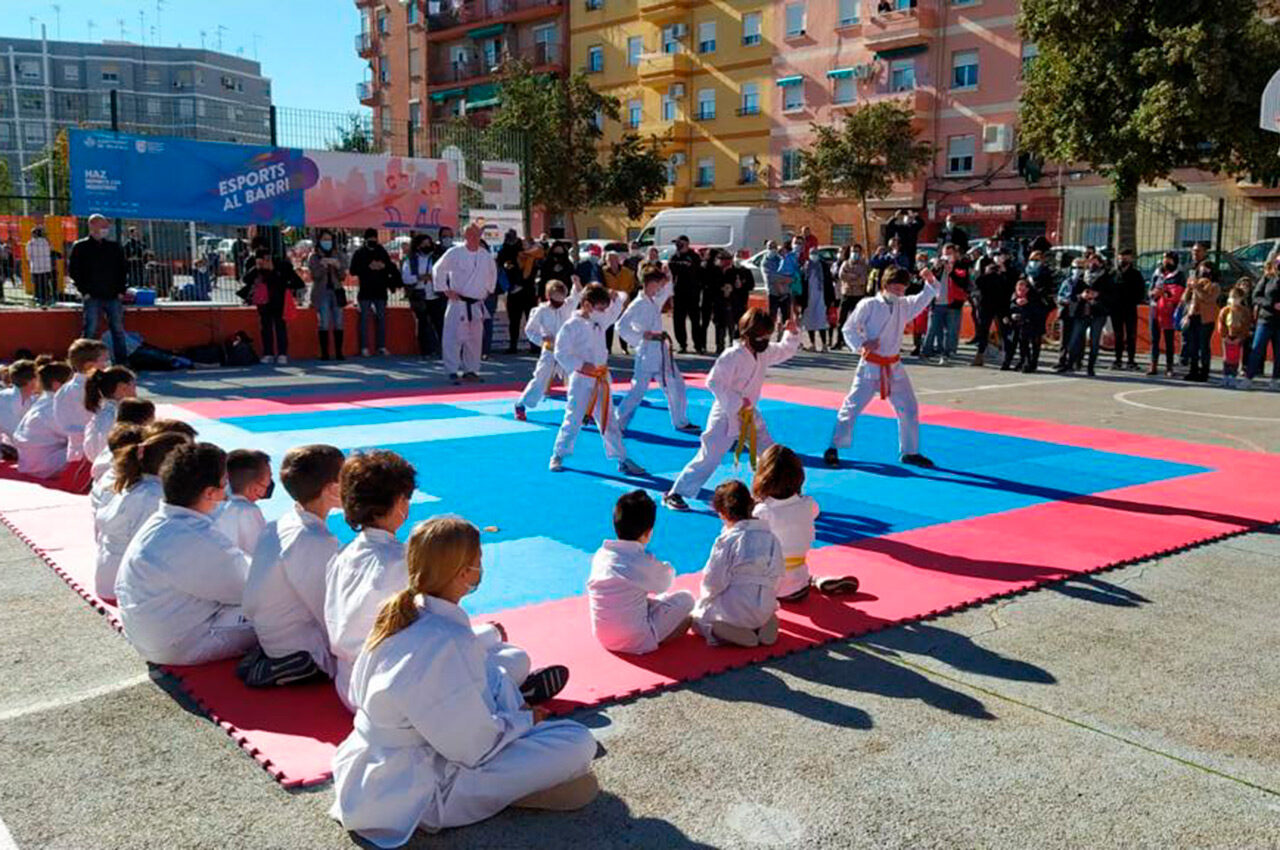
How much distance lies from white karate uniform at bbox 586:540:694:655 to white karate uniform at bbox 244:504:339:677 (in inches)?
48.8

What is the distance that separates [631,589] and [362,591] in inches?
55.4

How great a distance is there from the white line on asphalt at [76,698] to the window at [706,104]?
149 ft

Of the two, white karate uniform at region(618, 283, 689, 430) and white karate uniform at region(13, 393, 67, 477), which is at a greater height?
white karate uniform at region(618, 283, 689, 430)

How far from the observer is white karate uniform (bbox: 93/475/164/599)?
5547 mm


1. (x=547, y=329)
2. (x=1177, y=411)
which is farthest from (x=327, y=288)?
(x=1177, y=411)

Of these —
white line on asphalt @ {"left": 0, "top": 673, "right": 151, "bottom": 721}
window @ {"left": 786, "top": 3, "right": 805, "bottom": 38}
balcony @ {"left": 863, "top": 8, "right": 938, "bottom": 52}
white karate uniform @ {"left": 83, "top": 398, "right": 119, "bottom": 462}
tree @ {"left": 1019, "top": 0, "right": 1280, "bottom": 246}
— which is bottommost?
white line on asphalt @ {"left": 0, "top": 673, "right": 151, "bottom": 721}

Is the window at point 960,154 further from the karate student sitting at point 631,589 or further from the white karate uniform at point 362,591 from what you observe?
the white karate uniform at point 362,591

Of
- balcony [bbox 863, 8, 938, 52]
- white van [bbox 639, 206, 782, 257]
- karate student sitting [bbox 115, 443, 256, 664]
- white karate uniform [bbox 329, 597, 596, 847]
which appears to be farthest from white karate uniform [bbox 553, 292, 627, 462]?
balcony [bbox 863, 8, 938, 52]

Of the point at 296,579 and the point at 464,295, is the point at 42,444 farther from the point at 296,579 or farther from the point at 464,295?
the point at 464,295

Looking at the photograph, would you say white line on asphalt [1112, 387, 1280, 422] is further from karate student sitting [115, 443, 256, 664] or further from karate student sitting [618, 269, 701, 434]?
karate student sitting [115, 443, 256, 664]

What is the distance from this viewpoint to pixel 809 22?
4341cm

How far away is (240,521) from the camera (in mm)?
5254

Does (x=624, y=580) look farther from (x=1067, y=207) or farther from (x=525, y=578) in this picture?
(x=1067, y=207)

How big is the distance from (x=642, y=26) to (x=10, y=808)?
50540mm
